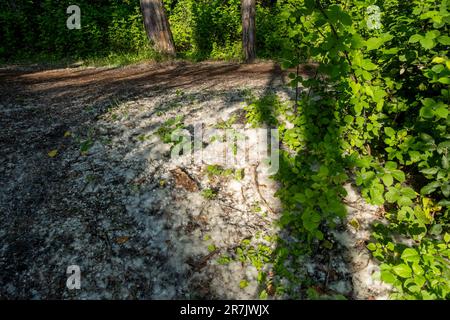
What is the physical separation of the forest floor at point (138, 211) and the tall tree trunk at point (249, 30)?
478 centimetres

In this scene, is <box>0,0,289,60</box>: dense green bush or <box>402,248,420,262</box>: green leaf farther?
<box>0,0,289,60</box>: dense green bush

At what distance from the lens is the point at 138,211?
10.1 ft

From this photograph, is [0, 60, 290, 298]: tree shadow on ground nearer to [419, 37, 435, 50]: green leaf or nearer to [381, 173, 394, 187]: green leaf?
[381, 173, 394, 187]: green leaf

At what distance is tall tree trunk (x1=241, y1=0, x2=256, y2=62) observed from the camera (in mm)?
9007

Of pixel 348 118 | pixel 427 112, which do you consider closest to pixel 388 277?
pixel 427 112

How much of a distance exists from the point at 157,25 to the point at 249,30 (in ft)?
9.74

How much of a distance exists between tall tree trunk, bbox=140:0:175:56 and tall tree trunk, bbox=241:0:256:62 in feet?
8.24

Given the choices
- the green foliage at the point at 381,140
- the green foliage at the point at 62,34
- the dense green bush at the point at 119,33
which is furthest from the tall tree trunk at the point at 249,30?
the green foliage at the point at 381,140

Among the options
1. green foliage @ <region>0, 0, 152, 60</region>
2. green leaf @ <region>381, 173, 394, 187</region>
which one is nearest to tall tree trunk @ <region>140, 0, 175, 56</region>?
green foliage @ <region>0, 0, 152, 60</region>

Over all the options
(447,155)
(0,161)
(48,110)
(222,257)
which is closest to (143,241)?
(222,257)

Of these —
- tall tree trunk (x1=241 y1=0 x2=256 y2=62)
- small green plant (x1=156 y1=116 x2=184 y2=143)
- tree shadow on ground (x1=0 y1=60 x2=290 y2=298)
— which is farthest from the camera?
tall tree trunk (x1=241 y1=0 x2=256 y2=62)

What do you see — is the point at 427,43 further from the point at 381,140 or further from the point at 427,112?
the point at 381,140

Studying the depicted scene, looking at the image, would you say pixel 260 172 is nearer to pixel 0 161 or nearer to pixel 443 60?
pixel 443 60

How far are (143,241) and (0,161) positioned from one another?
7.37 feet
